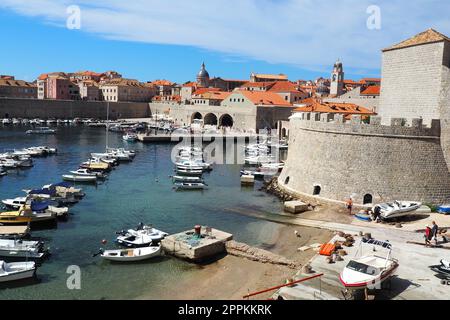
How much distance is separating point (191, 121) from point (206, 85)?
36739 millimetres

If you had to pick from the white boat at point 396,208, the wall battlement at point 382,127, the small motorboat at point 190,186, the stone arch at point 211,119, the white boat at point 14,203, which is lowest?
the white boat at point 14,203

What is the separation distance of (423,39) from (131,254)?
18460 millimetres

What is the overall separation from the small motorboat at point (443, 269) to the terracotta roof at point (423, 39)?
1299cm

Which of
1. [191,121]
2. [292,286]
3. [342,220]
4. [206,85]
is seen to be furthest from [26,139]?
[206,85]

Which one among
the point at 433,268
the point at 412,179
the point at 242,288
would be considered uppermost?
the point at 412,179

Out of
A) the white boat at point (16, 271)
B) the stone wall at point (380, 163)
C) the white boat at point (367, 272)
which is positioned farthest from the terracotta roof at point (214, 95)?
the white boat at point (367, 272)

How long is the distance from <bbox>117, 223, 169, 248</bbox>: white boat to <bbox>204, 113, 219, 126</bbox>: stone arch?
2366 inches

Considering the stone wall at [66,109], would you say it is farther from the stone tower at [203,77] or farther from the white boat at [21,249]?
the white boat at [21,249]

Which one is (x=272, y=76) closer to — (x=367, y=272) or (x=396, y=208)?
(x=396, y=208)

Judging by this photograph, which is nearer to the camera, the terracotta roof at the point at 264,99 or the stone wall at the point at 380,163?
the stone wall at the point at 380,163

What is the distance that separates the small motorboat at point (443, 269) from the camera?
13.7 metres

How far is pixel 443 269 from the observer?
549 inches

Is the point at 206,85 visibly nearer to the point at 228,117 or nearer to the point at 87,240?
the point at 228,117

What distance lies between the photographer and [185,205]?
86.2ft
